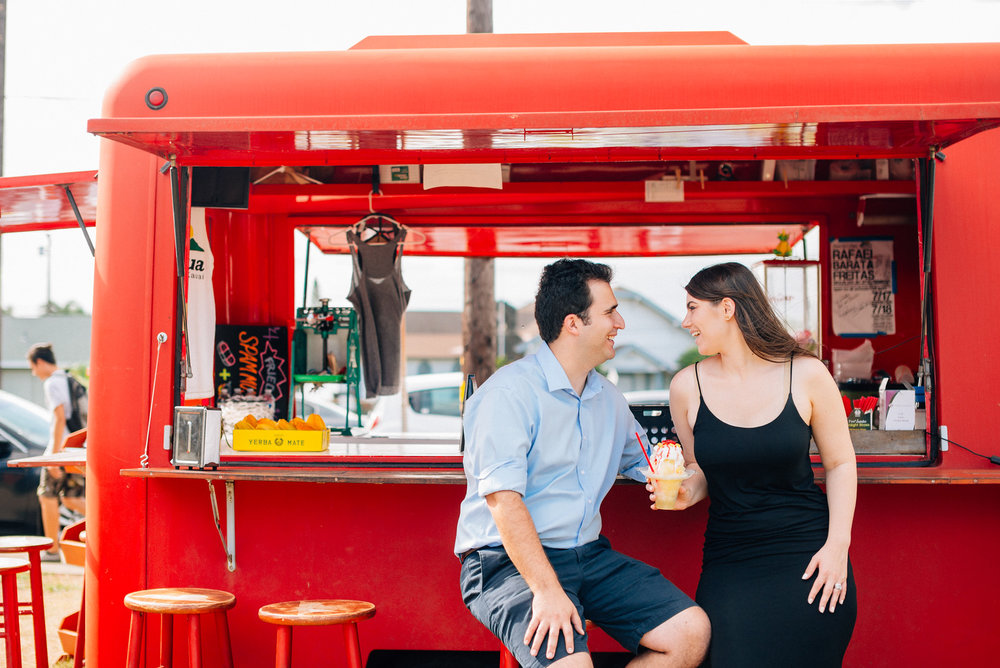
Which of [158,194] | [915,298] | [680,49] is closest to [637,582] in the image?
[680,49]

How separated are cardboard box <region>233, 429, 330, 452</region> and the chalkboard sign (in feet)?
4.95

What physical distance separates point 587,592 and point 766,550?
60 cm

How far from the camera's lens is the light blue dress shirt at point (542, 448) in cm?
285

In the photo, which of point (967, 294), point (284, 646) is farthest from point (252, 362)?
point (967, 294)

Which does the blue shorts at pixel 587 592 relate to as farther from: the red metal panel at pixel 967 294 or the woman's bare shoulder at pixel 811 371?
the red metal panel at pixel 967 294

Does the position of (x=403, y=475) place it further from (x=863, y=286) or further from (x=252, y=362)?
(x=863, y=286)

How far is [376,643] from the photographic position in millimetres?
3861

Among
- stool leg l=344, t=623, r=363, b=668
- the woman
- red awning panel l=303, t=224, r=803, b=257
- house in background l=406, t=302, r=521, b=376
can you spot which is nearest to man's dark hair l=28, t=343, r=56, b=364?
red awning panel l=303, t=224, r=803, b=257

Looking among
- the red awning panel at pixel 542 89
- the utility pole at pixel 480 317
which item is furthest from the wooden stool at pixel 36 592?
the utility pole at pixel 480 317

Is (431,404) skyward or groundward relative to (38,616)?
skyward

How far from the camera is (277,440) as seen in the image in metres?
3.97

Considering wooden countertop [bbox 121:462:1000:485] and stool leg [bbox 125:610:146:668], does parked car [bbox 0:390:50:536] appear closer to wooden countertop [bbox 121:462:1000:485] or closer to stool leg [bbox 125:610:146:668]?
wooden countertop [bbox 121:462:1000:485]

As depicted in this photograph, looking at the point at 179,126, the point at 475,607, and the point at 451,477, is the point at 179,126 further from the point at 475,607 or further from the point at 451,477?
the point at 475,607

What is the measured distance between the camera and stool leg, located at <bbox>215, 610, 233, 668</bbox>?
3.58 meters
